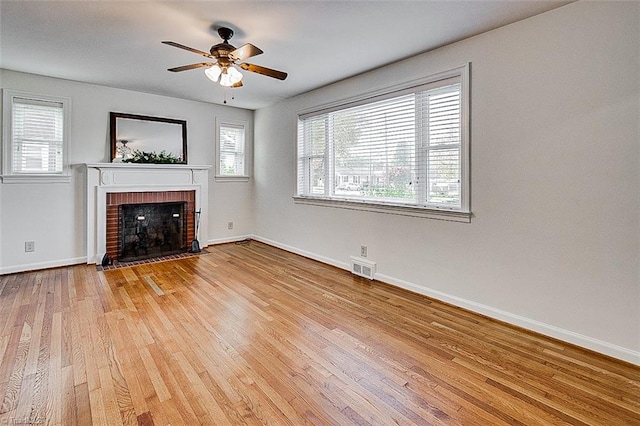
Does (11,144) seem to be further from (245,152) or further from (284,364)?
(284,364)

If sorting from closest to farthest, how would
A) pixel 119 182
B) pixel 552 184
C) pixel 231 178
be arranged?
pixel 552 184 → pixel 119 182 → pixel 231 178

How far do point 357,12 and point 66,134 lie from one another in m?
4.33

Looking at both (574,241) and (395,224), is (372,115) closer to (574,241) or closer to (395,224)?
(395,224)

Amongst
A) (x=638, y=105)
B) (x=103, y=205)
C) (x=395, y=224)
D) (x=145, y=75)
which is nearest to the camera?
(x=638, y=105)

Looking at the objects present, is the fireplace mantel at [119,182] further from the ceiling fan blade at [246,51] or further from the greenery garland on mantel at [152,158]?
the ceiling fan blade at [246,51]

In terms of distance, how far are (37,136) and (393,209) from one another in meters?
4.81

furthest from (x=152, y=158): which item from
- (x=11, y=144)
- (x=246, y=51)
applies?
(x=246, y=51)

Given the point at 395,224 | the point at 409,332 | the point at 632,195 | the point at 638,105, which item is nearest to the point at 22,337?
the point at 409,332

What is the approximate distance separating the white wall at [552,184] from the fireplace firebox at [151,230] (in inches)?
157

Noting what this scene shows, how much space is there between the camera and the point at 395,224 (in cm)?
379

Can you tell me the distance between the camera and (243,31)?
9.74 feet

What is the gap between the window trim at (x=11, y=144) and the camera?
4.11 m

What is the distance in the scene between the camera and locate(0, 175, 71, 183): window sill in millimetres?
4168

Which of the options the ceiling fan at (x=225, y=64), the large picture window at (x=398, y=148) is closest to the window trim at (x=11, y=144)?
the ceiling fan at (x=225, y=64)
